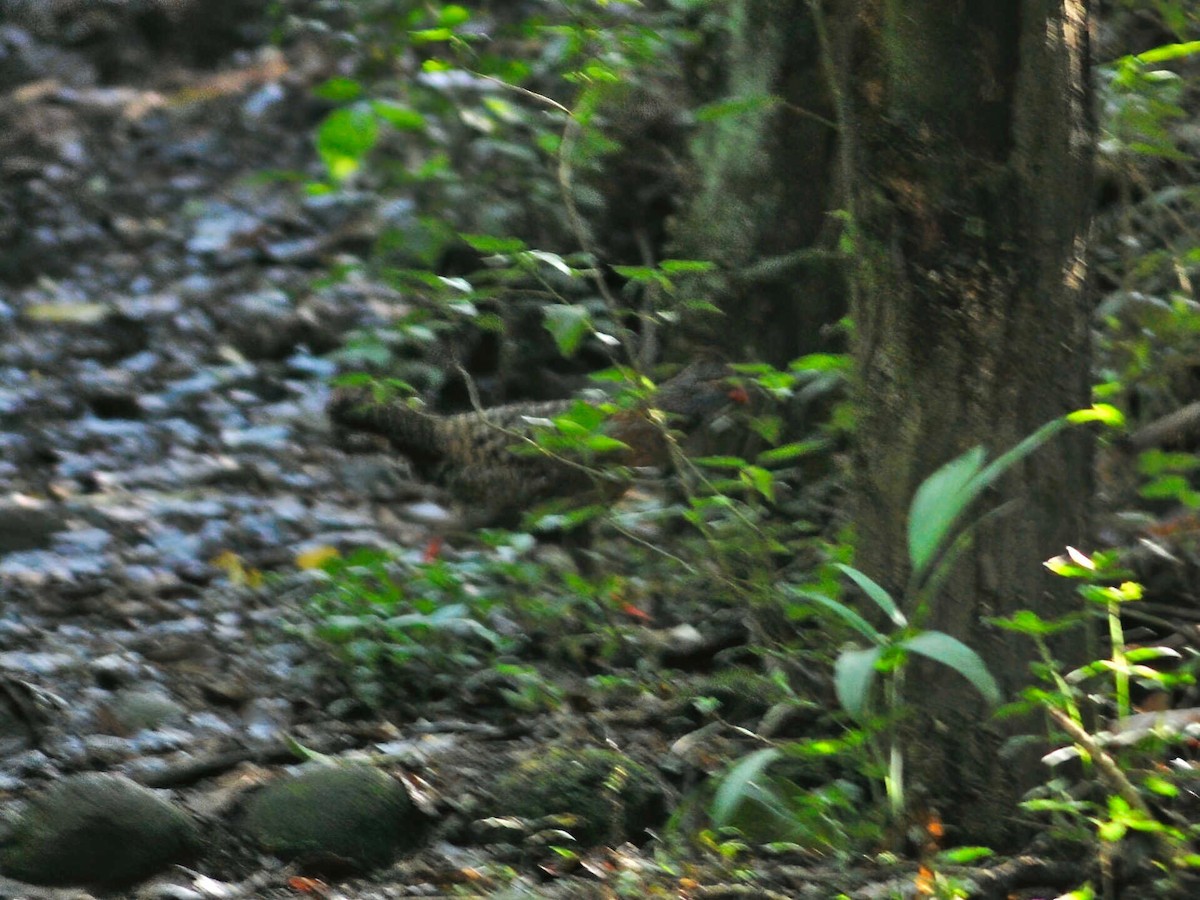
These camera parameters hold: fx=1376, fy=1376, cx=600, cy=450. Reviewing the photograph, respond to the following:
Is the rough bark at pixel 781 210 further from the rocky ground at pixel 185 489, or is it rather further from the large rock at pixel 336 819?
the large rock at pixel 336 819

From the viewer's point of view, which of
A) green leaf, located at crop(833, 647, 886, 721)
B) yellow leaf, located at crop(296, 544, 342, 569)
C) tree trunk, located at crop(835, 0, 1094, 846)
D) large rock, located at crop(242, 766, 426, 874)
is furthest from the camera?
yellow leaf, located at crop(296, 544, 342, 569)

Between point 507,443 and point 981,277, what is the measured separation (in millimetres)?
1546

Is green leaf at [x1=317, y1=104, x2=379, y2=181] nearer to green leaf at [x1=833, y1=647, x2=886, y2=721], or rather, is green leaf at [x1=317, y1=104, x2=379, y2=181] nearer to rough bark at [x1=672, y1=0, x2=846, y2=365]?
rough bark at [x1=672, y1=0, x2=846, y2=365]

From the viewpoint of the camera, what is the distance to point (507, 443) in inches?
139

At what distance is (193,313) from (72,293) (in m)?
0.60

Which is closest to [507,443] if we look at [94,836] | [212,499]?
[94,836]

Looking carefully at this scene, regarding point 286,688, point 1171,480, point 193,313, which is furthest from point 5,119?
point 1171,480

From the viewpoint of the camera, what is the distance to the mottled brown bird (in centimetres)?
341

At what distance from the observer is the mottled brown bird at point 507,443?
11.2 feet

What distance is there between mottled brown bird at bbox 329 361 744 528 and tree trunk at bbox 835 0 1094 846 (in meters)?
1.05

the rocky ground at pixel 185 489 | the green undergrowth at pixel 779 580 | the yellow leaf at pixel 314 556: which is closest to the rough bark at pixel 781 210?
the green undergrowth at pixel 779 580

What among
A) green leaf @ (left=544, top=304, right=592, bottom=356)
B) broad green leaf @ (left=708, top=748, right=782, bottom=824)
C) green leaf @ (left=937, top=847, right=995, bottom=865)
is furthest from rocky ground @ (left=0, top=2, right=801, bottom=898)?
green leaf @ (left=544, top=304, right=592, bottom=356)

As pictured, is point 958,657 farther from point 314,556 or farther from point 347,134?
point 314,556

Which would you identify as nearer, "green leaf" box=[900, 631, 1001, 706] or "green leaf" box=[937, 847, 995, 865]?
"green leaf" box=[900, 631, 1001, 706]
